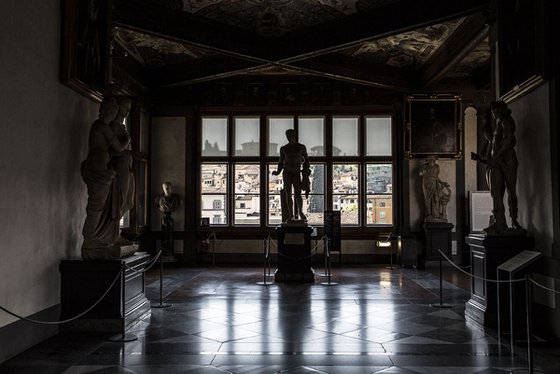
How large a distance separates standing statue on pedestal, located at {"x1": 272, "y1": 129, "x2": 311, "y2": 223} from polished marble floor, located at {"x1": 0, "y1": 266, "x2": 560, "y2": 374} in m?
2.21

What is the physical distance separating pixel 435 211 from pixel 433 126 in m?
2.29

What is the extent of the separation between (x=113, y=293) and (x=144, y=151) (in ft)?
28.7

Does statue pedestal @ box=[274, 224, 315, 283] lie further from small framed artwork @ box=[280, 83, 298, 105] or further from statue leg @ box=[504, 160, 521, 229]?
small framed artwork @ box=[280, 83, 298, 105]

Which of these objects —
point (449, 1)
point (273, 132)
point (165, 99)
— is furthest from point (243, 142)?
point (449, 1)

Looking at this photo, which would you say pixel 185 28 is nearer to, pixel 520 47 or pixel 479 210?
pixel 520 47

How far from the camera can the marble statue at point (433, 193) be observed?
13930mm

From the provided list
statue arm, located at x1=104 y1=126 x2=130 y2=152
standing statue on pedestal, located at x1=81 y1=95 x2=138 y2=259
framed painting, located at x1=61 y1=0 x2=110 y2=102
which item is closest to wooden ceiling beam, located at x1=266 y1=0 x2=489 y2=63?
framed painting, located at x1=61 y1=0 x2=110 y2=102

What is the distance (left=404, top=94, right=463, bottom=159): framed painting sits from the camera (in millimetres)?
14188

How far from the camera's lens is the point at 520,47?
22.2 ft

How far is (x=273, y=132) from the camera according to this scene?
1528 cm

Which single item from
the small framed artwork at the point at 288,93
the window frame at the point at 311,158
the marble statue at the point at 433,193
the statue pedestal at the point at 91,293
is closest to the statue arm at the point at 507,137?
the statue pedestal at the point at 91,293

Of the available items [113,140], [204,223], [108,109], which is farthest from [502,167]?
[204,223]

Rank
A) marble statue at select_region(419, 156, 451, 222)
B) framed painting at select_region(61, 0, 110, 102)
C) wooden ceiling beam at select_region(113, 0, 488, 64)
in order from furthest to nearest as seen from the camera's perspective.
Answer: marble statue at select_region(419, 156, 451, 222), wooden ceiling beam at select_region(113, 0, 488, 64), framed painting at select_region(61, 0, 110, 102)

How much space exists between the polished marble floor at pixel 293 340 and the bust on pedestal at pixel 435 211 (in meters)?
4.58
